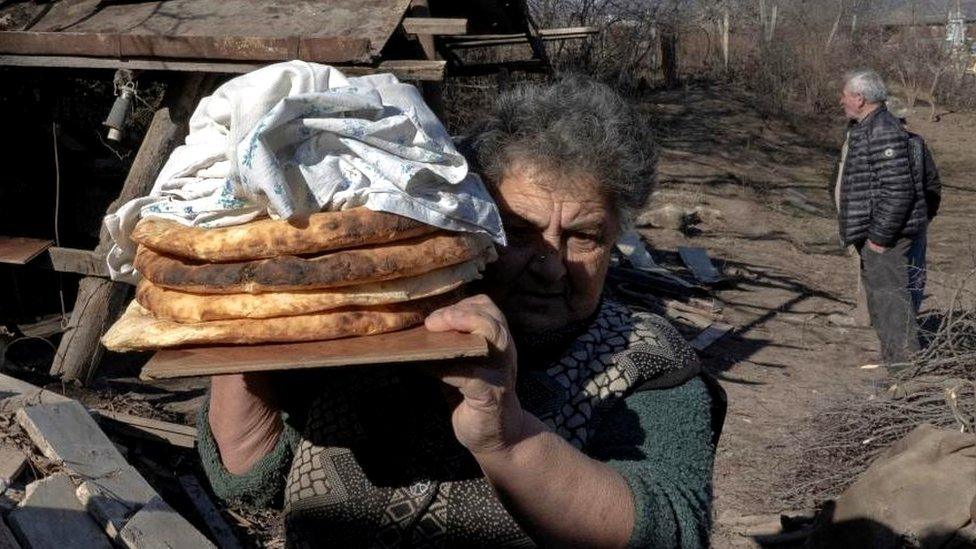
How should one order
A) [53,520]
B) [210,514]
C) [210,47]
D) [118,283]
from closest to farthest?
1. [53,520]
2. [210,514]
3. [210,47]
4. [118,283]

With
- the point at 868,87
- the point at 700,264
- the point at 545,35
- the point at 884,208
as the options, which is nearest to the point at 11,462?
the point at 884,208

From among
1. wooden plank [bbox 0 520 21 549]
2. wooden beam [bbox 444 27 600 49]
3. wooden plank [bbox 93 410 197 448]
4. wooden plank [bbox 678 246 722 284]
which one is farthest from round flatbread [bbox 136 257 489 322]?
wooden plank [bbox 678 246 722 284]

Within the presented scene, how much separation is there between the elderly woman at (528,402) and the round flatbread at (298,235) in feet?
1.50

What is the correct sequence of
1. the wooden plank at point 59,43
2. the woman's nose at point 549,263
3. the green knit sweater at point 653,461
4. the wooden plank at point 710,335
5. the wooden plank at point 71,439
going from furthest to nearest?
the wooden plank at point 710,335 → the wooden plank at point 59,43 → the wooden plank at point 71,439 → the woman's nose at point 549,263 → the green knit sweater at point 653,461

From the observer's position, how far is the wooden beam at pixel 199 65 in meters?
5.30

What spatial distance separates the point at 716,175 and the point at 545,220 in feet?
52.8

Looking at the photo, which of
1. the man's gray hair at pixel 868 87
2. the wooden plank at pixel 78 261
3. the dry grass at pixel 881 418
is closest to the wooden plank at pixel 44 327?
the wooden plank at pixel 78 261

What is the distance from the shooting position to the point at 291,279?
1496 millimetres

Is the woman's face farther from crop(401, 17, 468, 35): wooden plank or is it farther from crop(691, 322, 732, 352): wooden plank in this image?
crop(691, 322, 732, 352): wooden plank

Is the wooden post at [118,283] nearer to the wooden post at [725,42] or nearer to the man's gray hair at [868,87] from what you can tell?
the man's gray hair at [868,87]

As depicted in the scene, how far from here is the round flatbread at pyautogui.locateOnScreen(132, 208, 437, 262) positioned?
4.90 feet

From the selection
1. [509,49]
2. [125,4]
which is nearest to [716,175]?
[509,49]

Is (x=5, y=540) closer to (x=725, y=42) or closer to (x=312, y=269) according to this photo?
(x=312, y=269)

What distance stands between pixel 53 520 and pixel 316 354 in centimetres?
183
